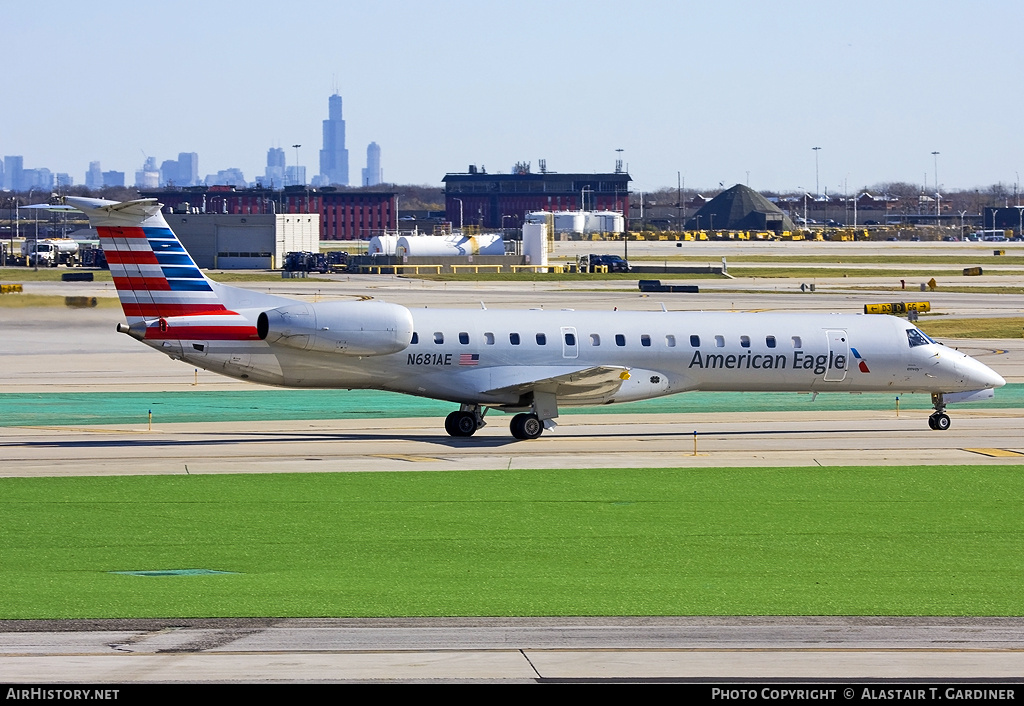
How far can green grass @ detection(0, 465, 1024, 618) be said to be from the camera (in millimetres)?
16266

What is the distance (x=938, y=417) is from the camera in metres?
33.7

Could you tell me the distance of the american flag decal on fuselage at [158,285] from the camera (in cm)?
2902

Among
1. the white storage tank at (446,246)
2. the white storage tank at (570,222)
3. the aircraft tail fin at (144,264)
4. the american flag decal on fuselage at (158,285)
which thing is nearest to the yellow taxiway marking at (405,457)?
the american flag decal on fuselage at (158,285)

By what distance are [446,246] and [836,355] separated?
3451 inches

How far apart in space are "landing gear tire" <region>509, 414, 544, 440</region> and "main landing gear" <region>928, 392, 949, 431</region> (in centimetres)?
1014

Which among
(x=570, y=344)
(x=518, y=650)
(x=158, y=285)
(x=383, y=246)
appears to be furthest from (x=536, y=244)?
(x=518, y=650)

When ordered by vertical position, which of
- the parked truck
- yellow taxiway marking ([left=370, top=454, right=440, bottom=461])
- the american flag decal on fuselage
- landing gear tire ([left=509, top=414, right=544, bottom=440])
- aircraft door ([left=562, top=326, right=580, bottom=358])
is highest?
the parked truck

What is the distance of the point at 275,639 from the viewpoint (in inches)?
556

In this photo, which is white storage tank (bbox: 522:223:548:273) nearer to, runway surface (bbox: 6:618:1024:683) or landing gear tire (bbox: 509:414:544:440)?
landing gear tire (bbox: 509:414:544:440)

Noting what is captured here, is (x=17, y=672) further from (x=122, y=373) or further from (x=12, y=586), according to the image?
(x=122, y=373)

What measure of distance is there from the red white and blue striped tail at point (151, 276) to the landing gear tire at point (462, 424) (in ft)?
18.5

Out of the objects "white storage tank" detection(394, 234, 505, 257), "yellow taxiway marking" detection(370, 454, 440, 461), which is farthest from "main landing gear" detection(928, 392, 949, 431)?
"white storage tank" detection(394, 234, 505, 257)

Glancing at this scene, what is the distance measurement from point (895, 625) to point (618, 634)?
3207 mm

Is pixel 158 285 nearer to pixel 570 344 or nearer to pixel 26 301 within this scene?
pixel 570 344
